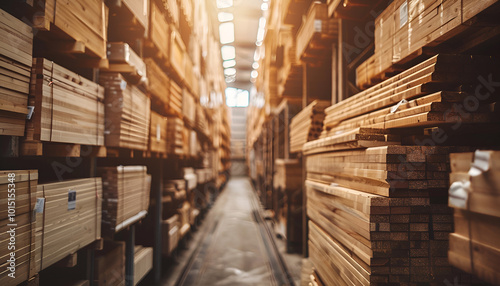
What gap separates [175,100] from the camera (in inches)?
213

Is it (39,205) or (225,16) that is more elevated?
(225,16)

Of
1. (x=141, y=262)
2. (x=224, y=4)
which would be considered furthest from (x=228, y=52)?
(x=141, y=262)

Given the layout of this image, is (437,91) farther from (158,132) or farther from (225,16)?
(225,16)

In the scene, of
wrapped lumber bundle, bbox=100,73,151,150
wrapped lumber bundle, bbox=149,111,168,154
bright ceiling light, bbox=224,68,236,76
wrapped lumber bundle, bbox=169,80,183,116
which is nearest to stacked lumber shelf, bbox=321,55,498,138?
wrapped lumber bundle, bbox=100,73,151,150

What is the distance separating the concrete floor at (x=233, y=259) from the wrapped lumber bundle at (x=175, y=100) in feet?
9.74

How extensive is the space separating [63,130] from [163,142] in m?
2.61

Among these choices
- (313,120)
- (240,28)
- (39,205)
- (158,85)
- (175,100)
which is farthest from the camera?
(240,28)

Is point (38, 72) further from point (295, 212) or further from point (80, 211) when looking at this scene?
point (295, 212)

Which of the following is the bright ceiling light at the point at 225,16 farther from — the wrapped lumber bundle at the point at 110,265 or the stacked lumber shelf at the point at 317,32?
the wrapped lumber bundle at the point at 110,265

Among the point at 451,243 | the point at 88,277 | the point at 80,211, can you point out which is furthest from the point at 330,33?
the point at 88,277

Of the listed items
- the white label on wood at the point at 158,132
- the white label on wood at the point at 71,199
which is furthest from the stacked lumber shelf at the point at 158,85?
the white label on wood at the point at 71,199

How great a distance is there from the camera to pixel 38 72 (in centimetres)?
199

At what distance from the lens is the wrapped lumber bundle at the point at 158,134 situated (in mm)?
4219

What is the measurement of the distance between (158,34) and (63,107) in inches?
87.6
